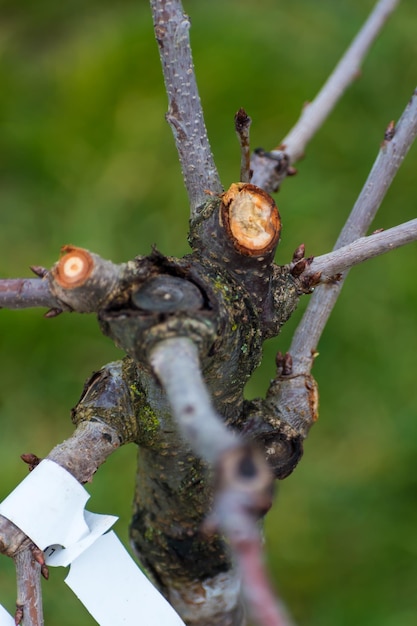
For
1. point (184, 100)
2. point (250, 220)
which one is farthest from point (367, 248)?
point (184, 100)

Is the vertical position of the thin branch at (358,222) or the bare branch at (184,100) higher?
the bare branch at (184,100)

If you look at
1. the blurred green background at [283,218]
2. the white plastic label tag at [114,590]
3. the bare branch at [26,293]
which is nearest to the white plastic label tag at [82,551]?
the white plastic label tag at [114,590]

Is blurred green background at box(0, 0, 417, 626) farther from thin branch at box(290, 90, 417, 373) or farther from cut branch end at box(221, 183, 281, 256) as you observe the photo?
cut branch end at box(221, 183, 281, 256)

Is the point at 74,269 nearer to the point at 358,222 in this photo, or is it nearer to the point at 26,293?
the point at 26,293

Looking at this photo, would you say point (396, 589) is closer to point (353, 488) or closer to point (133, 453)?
point (353, 488)

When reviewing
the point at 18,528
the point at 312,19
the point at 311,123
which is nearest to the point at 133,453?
the point at 311,123

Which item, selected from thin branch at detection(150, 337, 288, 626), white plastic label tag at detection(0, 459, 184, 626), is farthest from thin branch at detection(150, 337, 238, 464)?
white plastic label tag at detection(0, 459, 184, 626)

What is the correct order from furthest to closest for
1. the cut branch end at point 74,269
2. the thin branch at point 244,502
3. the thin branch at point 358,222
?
the thin branch at point 358,222
the cut branch end at point 74,269
the thin branch at point 244,502

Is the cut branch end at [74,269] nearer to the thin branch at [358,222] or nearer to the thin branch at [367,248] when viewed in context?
the thin branch at [367,248]
